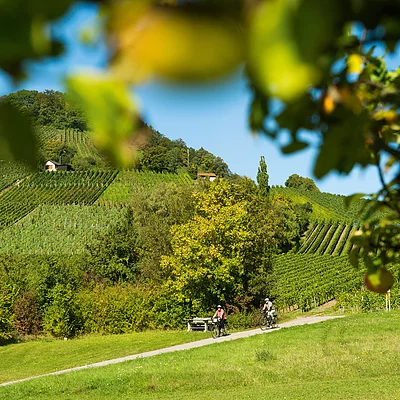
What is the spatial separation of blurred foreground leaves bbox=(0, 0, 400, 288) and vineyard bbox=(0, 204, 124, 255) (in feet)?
148

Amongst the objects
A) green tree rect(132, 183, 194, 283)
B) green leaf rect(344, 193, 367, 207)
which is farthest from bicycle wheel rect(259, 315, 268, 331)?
green leaf rect(344, 193, 367, 207)

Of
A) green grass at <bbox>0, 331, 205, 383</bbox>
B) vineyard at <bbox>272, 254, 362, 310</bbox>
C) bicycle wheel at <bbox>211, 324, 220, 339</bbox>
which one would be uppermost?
vineyard at <bbox>272, 254, 362, 310</bbox>

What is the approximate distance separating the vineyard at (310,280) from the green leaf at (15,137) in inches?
986

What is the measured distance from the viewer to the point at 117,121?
0.47 meters

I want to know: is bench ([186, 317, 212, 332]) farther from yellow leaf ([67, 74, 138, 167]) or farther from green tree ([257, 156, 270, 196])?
yellow leaf ([67, 74, 138, 167])

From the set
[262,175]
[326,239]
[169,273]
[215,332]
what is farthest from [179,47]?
[326,239]

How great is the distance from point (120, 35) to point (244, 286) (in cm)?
2418

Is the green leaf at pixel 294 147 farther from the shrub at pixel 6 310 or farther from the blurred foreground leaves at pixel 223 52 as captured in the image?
the shrub at pixel 6 310

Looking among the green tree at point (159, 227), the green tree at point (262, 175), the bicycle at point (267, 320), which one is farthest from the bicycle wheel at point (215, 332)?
the green tree at point (159, 227)

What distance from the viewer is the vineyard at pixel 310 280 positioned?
30781 mm

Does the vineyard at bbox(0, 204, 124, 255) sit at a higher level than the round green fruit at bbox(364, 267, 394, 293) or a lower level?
higher

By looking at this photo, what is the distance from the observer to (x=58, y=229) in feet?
163

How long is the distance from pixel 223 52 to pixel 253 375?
13033mm

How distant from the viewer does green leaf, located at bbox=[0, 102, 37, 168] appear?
47cm
